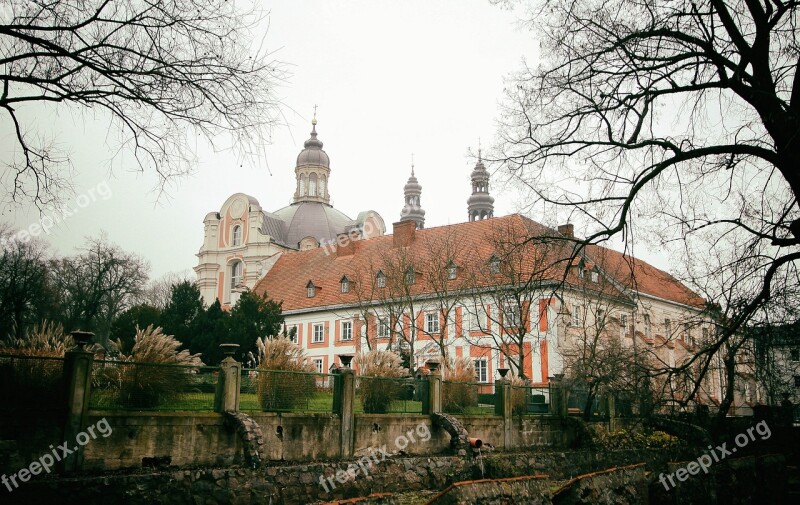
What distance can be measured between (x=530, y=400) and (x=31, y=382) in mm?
15936

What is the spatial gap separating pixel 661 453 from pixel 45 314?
36660 mm

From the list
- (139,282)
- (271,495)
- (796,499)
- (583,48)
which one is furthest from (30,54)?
(139,282)

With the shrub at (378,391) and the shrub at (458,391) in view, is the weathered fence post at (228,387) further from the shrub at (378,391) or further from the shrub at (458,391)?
the shrub at (458,391)

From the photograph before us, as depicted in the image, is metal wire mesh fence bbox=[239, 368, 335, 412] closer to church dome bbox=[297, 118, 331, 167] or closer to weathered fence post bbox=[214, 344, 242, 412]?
weathered fence post bbox=[214, 344, 242, 412]

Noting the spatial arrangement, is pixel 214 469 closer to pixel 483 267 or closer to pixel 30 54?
pixel 30 54

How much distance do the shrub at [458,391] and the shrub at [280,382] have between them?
501cm

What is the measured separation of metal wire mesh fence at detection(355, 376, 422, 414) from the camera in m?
18.5

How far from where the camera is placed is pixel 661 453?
21.9 metres

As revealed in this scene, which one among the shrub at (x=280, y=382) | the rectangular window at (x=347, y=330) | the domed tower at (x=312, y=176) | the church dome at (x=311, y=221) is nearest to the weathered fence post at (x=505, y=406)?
the shrub at (x=280, y=382)

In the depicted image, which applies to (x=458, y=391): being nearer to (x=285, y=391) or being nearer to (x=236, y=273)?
(x=285, y=391)

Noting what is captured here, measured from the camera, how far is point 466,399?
2159 centimetres

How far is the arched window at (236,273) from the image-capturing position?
187 ft

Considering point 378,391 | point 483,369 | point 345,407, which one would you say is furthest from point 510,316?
point 345,407

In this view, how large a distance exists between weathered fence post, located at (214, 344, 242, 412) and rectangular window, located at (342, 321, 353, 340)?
30.1m
